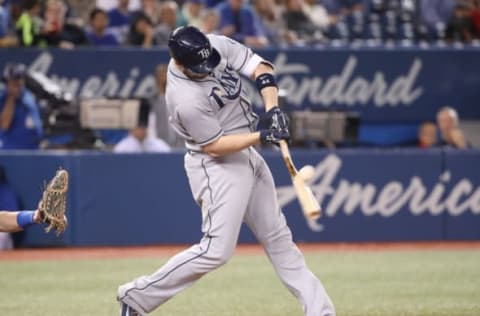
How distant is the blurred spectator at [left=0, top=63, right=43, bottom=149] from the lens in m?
12.6

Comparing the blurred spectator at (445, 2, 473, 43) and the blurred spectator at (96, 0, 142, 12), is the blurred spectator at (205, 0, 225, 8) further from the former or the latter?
the blurred spectator at (445, 2, 473, 43)

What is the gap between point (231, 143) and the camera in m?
6.25

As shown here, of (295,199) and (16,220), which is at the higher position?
(16,220)

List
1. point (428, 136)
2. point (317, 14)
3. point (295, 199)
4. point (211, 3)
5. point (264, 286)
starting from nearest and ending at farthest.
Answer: point (264, 286)
point (295, 199)
point (428, 136)
point (211, 3)
point (317, 14)

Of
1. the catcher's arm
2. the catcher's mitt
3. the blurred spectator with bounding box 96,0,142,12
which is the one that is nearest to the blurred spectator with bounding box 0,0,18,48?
the blurred spectator with bounding box 96,0,142,12

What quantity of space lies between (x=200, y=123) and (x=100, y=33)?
8813mm

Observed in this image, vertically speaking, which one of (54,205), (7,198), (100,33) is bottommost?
(7,198)

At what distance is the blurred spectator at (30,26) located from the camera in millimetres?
14164

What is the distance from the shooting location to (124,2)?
15.5 m

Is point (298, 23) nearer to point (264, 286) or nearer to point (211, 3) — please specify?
point (211, 3)

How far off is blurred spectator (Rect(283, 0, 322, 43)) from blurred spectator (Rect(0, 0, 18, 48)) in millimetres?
4121

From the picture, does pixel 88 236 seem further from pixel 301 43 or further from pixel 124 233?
pixel 301 43

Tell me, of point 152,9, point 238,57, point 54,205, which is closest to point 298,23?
point 152,9

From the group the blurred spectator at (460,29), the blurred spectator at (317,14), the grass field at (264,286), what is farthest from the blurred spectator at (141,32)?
the grass field at (264,286)
